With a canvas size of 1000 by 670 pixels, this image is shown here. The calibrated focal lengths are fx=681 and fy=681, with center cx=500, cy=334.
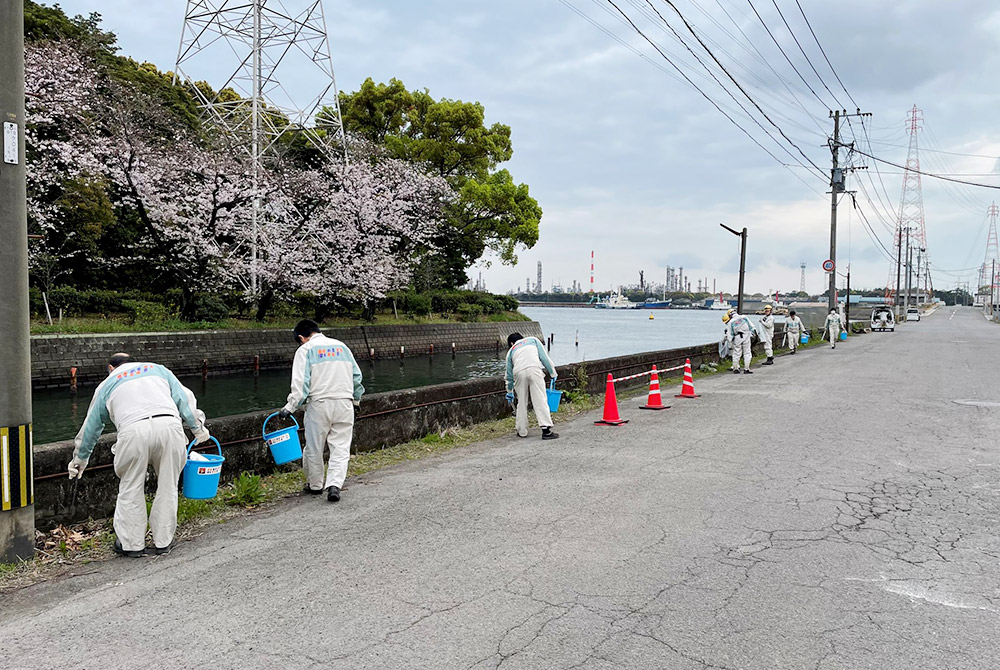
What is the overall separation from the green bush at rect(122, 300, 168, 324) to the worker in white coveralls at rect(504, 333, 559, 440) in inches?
894

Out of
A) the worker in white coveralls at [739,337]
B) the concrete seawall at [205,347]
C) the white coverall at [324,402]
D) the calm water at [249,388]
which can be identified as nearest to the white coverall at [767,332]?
the worker in white coveralls at [739,337]

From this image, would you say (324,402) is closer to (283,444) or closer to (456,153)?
(283,444)

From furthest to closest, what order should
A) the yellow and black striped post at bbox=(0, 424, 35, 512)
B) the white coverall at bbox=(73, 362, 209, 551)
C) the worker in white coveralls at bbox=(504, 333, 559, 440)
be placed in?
the worker in white coveralls at bbox=(504, 333, 559, 440) → the white coverall at bbox=(73, 362, 209, 551) → the yellow and black striped post at bbox=(0, 424, 35, 512)

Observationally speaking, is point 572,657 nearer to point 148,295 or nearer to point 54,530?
point 54,530

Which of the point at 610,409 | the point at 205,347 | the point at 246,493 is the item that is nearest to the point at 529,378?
the point at 610,409

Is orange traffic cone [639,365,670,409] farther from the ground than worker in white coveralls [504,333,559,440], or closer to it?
closer to it

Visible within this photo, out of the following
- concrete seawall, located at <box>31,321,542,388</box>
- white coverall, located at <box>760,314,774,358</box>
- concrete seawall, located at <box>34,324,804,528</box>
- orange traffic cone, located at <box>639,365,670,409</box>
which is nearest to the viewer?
concrete seawall, located at <box>34,324,804,528</box>

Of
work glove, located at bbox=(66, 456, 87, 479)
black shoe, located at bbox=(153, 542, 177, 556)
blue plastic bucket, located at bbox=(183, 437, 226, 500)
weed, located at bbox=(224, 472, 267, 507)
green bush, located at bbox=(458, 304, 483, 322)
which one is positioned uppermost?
green bush, located at bbox=(458, 304, 483, 322)

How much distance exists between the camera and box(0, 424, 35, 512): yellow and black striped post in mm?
4688

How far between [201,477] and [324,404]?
56.5 inches

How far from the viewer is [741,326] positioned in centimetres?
1947

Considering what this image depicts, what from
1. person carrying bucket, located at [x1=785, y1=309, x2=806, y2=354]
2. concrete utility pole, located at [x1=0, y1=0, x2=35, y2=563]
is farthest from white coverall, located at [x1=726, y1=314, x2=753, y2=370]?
concrete utility pole, located at [x1=0, y1=0, x2=35, y2=563]

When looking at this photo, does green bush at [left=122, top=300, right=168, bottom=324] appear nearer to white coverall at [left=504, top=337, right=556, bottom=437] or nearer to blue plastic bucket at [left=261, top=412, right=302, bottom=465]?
white coverall at [left=504, top=337, right=556, bottom=437]

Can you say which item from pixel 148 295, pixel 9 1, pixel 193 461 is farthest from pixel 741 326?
pixel 148 295
